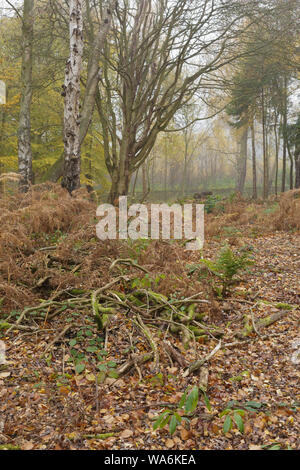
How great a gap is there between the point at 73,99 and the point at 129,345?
5.29m

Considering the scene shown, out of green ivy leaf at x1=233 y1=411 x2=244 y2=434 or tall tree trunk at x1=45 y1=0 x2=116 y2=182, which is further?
tall tree trunk at x1=45 y1=0 x2=116 y2=182

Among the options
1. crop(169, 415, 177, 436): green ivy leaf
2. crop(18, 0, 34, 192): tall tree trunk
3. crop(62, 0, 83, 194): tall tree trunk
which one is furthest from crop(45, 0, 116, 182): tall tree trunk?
crop(169, 415, 177, 436): green ivy leaf

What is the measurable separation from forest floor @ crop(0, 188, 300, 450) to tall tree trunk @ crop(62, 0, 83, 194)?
1495 millimetres

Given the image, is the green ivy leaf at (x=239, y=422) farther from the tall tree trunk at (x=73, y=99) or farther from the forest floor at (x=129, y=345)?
the tall tree trunk at (x=73, y=99)

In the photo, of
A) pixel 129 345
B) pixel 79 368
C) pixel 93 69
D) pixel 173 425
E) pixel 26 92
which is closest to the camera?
pixel 173 425

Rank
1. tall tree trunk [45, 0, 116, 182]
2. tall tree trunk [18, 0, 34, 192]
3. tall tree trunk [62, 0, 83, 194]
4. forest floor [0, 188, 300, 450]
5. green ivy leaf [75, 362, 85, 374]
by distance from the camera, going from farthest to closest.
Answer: tall tree trunk [18, 0, 34, 192] → tall tree trunk [45, 0, 116, 182] → tall tree trunk [62, 0, 83, 194] → green ivy leaf [75, 362, 85, 374] → forest floor [0, 188, 300, 450]

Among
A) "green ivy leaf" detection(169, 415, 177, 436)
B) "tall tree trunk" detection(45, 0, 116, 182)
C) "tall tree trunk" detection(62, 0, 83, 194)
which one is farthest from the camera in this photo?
"tall tree trunk" detection(45, 0, 116, 182)

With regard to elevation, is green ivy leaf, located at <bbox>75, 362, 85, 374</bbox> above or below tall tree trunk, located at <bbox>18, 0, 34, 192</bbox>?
below

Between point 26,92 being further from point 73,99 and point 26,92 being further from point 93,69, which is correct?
point 73,99

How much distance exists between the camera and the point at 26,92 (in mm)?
9078

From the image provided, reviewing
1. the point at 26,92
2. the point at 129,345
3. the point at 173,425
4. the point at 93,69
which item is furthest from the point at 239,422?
the point at 26,92

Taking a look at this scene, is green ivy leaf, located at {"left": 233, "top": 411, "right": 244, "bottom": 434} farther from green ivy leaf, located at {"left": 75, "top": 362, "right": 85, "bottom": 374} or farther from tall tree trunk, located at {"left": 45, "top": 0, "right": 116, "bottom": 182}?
tall tree trunk, located at {"left": 45, "top": 0, "right": 116, "bottom": 182}

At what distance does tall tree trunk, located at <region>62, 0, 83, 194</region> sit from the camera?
644cm
